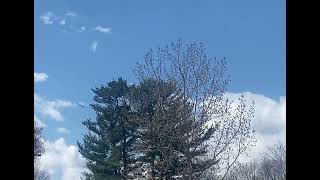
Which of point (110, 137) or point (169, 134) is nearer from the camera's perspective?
point (169, 134)

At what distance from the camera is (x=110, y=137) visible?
15305 millimetres

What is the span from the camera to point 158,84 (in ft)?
42.2

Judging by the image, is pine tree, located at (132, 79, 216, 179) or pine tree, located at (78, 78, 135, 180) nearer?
pine tree, located at (132, 79, 216, 179)

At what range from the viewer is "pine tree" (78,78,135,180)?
588 inches

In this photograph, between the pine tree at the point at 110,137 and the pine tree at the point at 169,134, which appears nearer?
the pine tree at the point at 169,134

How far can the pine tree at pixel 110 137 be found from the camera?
14.9 metres

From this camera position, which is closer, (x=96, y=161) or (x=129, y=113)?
(x=129, y=113)
